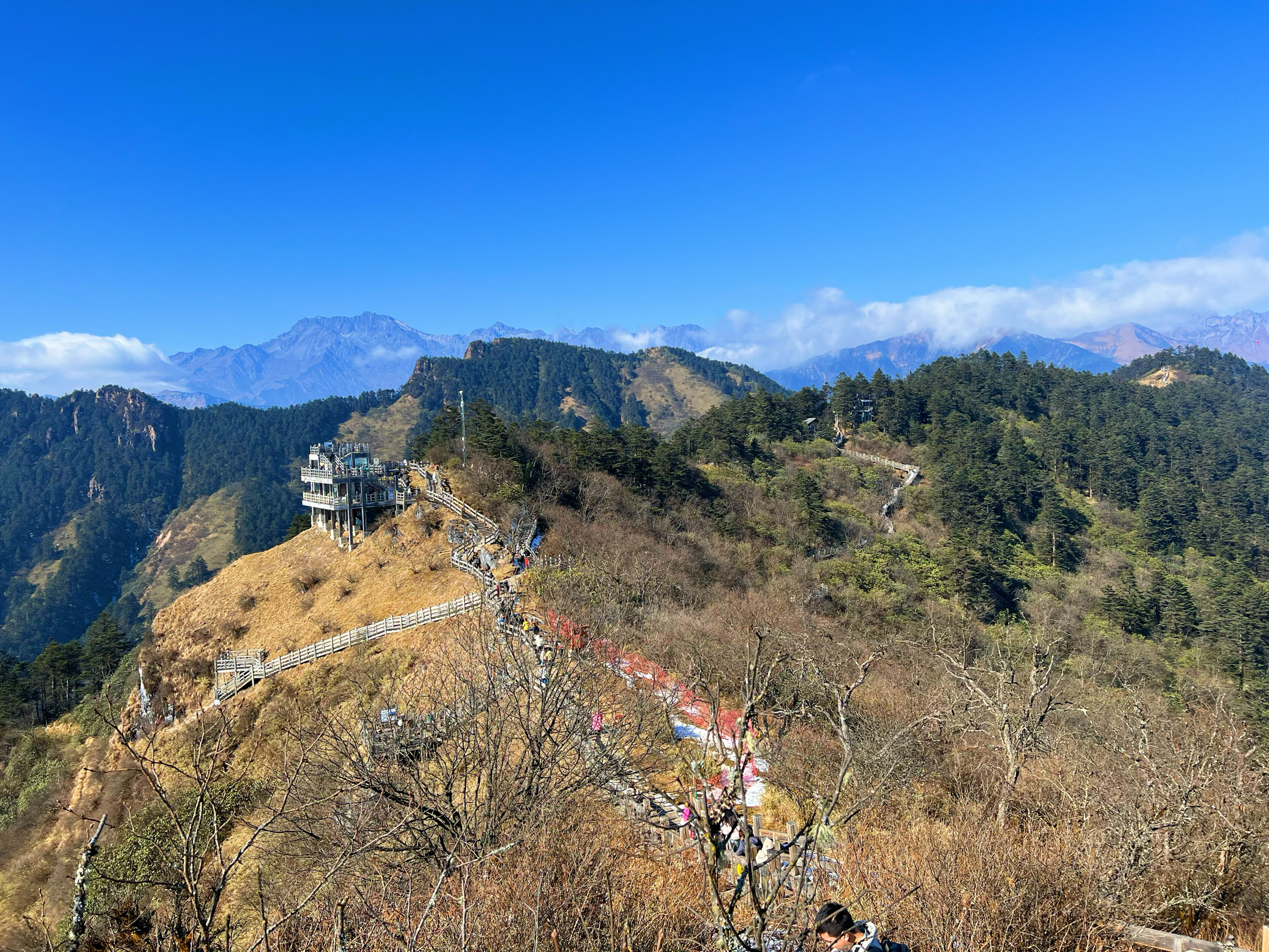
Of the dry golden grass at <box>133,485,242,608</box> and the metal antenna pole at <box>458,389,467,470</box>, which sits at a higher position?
the metal antenna pole at <box>458,389,467,470</box>

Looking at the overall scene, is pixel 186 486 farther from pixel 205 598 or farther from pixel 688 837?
pixel 688 837

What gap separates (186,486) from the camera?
512 feet

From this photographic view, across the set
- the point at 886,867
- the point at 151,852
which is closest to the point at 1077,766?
the point at 886,867

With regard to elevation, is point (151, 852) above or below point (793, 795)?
below

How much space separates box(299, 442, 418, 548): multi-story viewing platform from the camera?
34.9m

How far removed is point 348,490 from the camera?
34.7m

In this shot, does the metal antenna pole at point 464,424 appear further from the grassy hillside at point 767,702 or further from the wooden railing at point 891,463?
the wooden railing at point 891,463

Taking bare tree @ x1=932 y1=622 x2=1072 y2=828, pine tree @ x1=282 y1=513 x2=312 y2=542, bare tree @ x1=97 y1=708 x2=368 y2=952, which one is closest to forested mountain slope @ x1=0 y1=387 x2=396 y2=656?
pine tree @ x1=282 y1=513 x2=312 y2=542

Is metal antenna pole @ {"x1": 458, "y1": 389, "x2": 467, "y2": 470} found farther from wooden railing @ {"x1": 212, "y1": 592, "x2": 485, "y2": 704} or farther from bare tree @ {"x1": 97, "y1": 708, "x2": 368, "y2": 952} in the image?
bare tree @ {"x1": 97, "y1": 708, "x2": 368, "y2": 952}

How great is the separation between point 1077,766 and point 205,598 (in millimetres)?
37828

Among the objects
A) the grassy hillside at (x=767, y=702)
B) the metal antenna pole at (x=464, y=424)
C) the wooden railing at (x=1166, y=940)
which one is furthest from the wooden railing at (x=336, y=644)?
the wooden railing at (x=1166, y=940)

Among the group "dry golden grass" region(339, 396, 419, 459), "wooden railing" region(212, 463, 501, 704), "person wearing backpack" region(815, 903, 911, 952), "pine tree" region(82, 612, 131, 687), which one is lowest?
"pine tree" region(82, 612, 131, 687)

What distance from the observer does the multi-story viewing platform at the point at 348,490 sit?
34906 millimetres

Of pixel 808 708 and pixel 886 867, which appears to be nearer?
pixel 886 867
